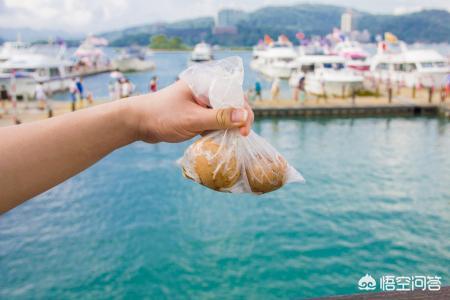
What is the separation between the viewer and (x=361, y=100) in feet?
75.6

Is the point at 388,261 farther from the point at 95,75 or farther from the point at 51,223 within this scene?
the point at 95,75

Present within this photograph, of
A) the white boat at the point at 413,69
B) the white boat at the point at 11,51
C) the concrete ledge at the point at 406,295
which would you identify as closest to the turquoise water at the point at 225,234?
the concrete ledge at the point at 406,295

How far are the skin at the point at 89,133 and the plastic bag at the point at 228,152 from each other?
0.09 metres

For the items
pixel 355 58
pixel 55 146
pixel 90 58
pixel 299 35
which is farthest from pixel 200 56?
pixel 55 146

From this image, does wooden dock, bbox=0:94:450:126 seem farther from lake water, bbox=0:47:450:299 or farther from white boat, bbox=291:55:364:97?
lake water, bbox=0:47:450:299

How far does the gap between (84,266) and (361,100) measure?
18.5 m

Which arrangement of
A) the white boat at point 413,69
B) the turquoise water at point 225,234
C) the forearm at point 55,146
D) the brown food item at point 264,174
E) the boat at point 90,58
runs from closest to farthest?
1. the forearm at point 55,146
2. the brown food item at point 264,174
3. the turquoise water at point 225,234
4. the white boat at point 413,69
5. the boat at point 90,58

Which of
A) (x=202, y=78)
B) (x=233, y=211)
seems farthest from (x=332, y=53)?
(x=202, y=78)

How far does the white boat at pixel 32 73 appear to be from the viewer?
24.1 meters

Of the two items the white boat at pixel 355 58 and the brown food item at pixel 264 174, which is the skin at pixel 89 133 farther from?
the white boat at pixel 355 58

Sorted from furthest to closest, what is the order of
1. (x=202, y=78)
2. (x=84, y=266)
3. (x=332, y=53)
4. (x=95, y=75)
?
(x=95, y=75) → (x=332, y=53) → (x=84, y=266) → (x=202, y=78)

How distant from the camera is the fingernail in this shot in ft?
5.76

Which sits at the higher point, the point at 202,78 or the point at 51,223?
the point at 202,78

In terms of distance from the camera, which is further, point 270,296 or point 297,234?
point 297,234
